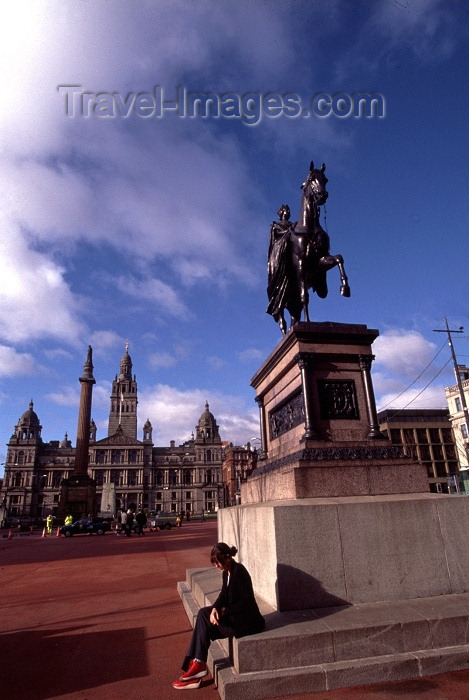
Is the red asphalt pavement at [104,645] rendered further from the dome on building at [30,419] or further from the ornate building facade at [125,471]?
the dome on building at [30,419]

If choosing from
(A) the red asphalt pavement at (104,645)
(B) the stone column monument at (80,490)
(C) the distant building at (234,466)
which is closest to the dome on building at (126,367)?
(C) the distant building at (234,466)

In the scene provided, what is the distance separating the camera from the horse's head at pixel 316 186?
6914mm

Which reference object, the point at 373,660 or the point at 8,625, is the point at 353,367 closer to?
the point at 373,660

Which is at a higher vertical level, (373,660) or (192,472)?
(192,472)

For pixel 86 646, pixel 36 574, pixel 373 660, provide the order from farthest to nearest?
1. pixel 36 574
2. pixel 86 646
3. pixel 373 660

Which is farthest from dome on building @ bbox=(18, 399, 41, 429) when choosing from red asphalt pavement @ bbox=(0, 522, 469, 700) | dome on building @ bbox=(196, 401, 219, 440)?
red asphalt pavement @ bbox=(0, 522, 469, 700)

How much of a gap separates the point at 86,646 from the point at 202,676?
1872 millimetres

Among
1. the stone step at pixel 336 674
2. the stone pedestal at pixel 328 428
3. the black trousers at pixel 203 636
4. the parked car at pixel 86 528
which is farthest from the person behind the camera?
the parked car at pixel 86 528

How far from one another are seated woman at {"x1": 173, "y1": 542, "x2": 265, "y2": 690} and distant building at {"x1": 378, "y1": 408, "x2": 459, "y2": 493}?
61.0 m

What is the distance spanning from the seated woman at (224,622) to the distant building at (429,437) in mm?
61048

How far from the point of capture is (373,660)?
11.6ft

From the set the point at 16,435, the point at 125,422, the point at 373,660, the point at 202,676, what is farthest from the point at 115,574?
the point at 125,422

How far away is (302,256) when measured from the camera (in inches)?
288

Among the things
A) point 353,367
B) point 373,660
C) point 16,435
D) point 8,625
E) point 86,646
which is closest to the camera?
point 373,660
